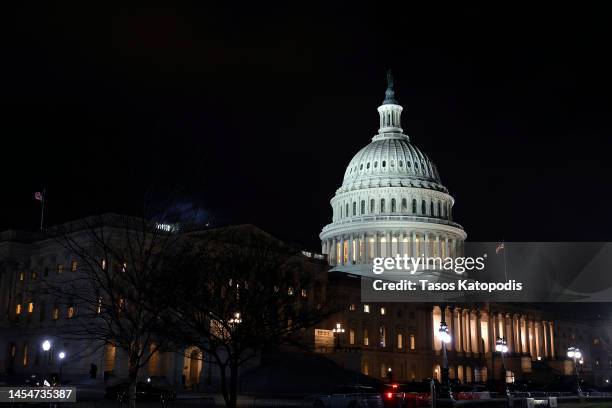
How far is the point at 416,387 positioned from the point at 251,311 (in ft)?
51.8

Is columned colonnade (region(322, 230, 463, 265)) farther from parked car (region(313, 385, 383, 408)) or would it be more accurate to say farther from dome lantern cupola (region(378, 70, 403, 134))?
parked car (region(313, 385, 383, 408))

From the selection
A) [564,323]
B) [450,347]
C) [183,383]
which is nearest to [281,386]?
[183,383]

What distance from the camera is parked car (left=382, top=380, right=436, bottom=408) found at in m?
42.6

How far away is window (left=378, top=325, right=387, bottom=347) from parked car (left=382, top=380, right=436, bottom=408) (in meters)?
70.4

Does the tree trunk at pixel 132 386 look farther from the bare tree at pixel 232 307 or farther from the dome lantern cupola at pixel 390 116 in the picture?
the dome lantern cupola at pixel 390 116

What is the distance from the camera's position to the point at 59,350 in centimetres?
8594

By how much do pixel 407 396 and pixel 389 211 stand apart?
108302mm

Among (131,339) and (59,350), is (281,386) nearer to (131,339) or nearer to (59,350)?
(59,350)

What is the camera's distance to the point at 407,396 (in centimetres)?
4412

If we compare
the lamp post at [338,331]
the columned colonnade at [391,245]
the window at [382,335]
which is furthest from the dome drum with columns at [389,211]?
the lamp post at [338,331]

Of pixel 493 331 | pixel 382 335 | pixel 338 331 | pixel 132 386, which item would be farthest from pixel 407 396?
pixel 493 331

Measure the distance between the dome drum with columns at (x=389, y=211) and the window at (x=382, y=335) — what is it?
76.7 feet

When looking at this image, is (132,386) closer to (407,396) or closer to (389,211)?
(407,396)

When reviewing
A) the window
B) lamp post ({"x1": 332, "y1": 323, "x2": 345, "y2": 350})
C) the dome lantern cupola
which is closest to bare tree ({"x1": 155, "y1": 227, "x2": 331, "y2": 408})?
lamp post ({"x1": 332, "y1": 323, "x2": 345, "y2": 350})
